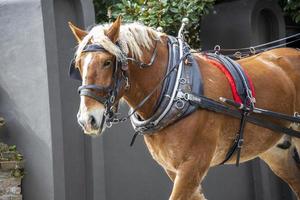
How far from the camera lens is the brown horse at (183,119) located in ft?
10.9

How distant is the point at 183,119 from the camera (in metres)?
3.60

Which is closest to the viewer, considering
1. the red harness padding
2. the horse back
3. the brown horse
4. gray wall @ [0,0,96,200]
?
the brown horse

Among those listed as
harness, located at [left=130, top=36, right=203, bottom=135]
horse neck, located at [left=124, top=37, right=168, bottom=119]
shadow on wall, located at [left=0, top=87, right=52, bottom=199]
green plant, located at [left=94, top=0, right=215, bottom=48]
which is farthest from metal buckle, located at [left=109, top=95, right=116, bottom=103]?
green plant, located at [left=94, top=0, right=215, bottom=48]

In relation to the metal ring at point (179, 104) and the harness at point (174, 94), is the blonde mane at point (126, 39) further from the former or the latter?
the metal ring at point (179, 104)

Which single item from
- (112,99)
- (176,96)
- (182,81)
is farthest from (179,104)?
(112,99)

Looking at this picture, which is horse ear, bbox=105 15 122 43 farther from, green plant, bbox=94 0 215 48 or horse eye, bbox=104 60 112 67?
green plant, bbox=94 0 215 48

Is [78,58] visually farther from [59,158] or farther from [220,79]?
[59,158]

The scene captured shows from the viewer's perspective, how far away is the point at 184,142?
3.56m

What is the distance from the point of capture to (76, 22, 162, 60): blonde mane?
3344 mm

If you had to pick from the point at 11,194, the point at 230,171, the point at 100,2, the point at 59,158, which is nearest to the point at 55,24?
the point at 59,158

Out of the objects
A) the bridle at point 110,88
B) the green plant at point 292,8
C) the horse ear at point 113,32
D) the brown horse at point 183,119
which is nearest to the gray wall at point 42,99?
the brown horse at point 183,119

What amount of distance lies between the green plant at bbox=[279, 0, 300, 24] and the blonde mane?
4118 mm

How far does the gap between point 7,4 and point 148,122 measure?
8.92ft

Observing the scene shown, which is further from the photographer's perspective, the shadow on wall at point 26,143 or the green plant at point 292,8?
the green plant at point 292,8
